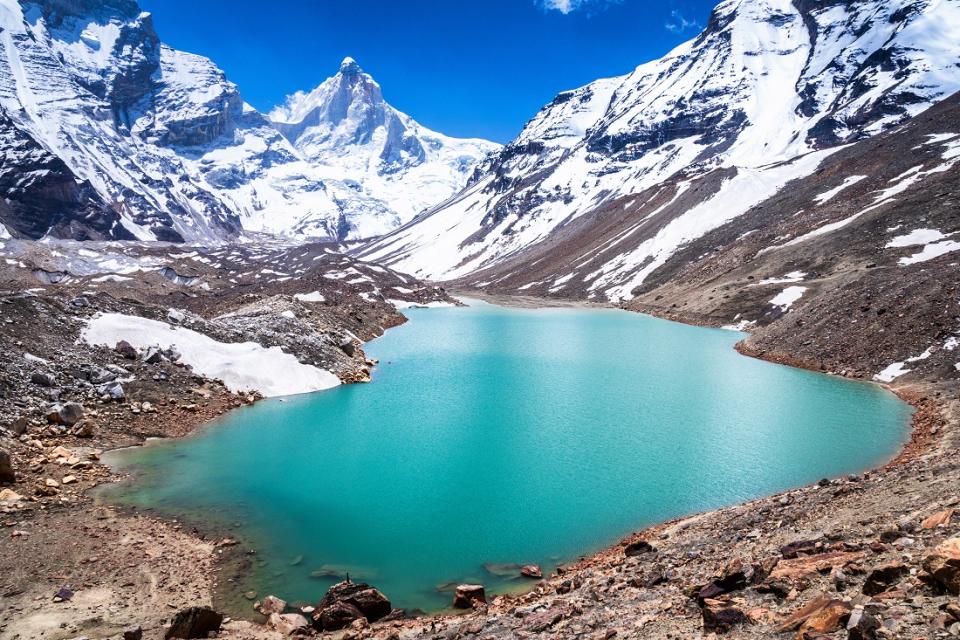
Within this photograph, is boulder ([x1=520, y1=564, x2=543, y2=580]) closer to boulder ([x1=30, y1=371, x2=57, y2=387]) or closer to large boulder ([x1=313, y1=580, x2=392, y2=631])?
large boulder ([x1=313, y1=580, x2=392, y2=631])

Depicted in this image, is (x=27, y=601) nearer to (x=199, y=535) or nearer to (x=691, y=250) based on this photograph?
(x=199, y=535)

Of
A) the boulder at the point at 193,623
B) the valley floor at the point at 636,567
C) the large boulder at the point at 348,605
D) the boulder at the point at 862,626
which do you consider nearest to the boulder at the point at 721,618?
the valley floor at the point at 636,567

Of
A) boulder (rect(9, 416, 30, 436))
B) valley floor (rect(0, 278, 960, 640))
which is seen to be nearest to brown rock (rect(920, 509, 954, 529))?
valley floor (rect(0, 278, 960, 640))

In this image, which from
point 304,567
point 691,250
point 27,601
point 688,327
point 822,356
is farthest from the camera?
point 691,250

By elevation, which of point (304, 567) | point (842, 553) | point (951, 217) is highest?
point (951, 217)

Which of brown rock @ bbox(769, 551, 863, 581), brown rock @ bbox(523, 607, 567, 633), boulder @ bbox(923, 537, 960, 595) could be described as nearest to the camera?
boulder @ bbox(923, 537, 960, 595)

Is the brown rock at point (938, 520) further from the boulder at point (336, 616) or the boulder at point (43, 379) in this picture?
the boulder at point (43, 379)

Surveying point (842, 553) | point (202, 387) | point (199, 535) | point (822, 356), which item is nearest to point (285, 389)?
point (202, 387)
